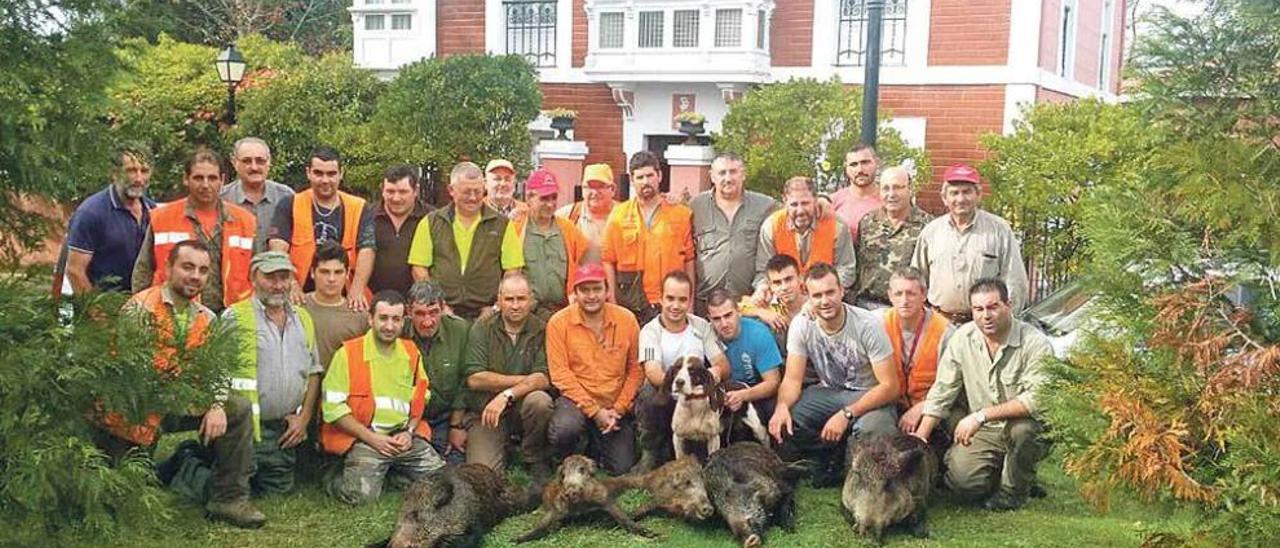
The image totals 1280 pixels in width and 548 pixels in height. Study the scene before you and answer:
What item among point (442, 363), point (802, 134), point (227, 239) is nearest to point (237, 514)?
point (442, 363)

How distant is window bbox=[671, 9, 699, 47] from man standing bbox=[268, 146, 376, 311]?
13281 millimetres

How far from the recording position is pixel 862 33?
18.5 m

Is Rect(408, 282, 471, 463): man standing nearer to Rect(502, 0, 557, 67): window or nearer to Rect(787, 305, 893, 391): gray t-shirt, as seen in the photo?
Rect(787, 305, 893, 391): gray t-shirt

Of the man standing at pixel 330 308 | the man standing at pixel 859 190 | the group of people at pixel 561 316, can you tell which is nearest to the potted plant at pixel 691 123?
the man standing at pixel 859 190

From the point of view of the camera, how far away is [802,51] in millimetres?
19328

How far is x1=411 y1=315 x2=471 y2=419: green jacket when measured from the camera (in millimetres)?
6812

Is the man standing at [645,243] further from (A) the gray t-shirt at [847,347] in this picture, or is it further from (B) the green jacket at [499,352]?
(A) the gray t-shirt at [847,347]

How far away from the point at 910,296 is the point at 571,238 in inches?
88.9

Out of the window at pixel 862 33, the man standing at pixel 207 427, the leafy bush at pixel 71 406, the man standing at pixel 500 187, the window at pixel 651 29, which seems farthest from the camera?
the window at pixel 651 29

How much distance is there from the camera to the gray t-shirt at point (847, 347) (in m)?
6.58

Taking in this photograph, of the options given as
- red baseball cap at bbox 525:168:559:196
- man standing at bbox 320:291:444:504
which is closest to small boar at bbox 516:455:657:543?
man standing at bbox 320:291:444:504

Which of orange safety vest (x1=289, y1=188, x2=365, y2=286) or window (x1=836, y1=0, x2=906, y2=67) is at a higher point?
window (x1=836, y1=0, x2=906, y2=67)

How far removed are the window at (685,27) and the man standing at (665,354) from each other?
13590mm

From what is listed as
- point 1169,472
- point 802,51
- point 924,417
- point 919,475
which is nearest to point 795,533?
point 919,475
